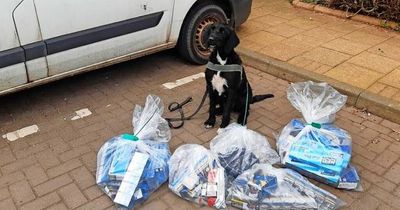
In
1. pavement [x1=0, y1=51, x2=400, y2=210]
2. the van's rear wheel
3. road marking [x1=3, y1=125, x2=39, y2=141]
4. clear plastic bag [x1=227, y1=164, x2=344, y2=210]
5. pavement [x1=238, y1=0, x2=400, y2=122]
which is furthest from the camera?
the van's rear wheel

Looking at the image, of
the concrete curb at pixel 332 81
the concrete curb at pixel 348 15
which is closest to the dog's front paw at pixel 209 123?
the concrete curb at pixel 332 81

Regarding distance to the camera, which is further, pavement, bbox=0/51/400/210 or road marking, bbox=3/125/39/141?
road marking, bbox=3/125/39/141

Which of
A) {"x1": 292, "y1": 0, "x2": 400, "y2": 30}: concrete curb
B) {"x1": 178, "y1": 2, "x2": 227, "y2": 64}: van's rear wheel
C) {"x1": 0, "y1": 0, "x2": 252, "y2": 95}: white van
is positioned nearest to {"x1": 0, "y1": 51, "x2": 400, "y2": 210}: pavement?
{"x1": 178, "y1": 2, "x2": 227, "y2": 64}: van's rear wheel

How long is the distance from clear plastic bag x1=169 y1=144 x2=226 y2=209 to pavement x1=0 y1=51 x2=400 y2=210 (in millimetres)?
96

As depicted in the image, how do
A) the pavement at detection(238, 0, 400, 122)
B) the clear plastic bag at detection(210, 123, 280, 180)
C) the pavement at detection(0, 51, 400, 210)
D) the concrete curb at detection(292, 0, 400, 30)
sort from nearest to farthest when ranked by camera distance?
1. the pavement at detection(0, 51, 400, 210)
2. the clear plastic bag at detection(210, 123, 280, 180)
3. the pavement at detection(238, 0, 400, 122)
4. the concrete curb at detection(292, 0, 400, 30)

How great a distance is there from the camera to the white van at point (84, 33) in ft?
10.6

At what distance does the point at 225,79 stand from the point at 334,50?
7.66ft

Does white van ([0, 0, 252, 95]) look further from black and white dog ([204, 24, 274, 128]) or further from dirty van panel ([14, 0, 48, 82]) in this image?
black and white dog ([204, 24, 274, 128])

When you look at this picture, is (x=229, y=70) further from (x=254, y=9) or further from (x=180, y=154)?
(x=254, y=9)

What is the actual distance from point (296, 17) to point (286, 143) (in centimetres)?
380

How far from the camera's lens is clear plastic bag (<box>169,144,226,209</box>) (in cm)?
265

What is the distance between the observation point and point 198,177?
2.71m

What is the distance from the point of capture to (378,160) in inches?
126

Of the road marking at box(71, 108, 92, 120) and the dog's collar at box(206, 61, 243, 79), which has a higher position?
the dog's collar at box(206, 61, 243, 79)
